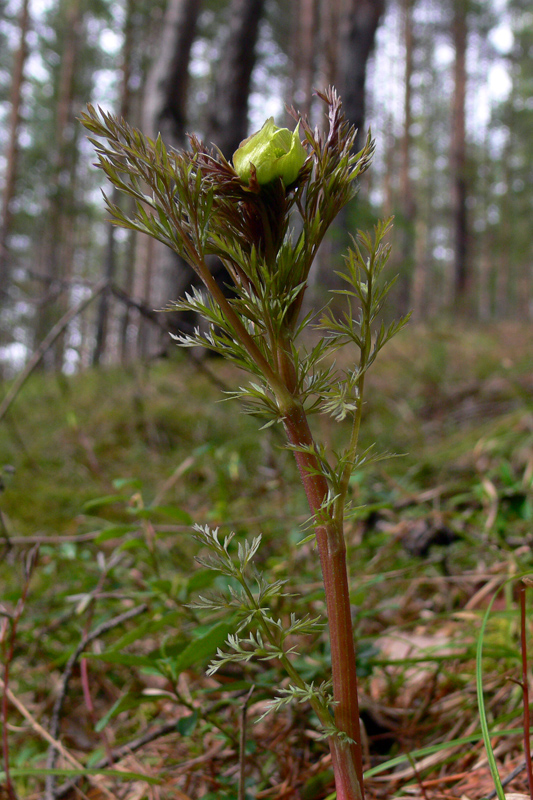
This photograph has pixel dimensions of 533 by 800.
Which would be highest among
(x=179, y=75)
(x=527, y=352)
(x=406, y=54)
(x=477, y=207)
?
(x=477, y=207)

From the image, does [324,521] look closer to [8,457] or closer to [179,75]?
[8,457]

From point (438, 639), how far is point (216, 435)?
208 cm

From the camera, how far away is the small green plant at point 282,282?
531 mm

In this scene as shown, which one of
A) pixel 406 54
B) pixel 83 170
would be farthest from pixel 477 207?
pixel 83 170

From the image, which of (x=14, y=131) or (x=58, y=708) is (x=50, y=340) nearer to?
(x=58, y=708)

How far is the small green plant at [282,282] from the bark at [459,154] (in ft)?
37.5

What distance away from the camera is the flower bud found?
1.71 ft

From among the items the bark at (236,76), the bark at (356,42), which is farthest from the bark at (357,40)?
the bark at (236,76)

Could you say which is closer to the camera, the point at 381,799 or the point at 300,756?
the point at 381,799

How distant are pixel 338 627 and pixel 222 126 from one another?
6.01m

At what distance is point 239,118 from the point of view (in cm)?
568

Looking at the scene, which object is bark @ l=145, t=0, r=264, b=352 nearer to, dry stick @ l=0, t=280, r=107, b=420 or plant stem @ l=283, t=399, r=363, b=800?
dry stick @ l=0, t=280, r=107, b=420

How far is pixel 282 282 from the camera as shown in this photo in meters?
0.56

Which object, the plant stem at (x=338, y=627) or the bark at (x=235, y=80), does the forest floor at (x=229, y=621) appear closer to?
the plant stem at (x=338, y=627)
